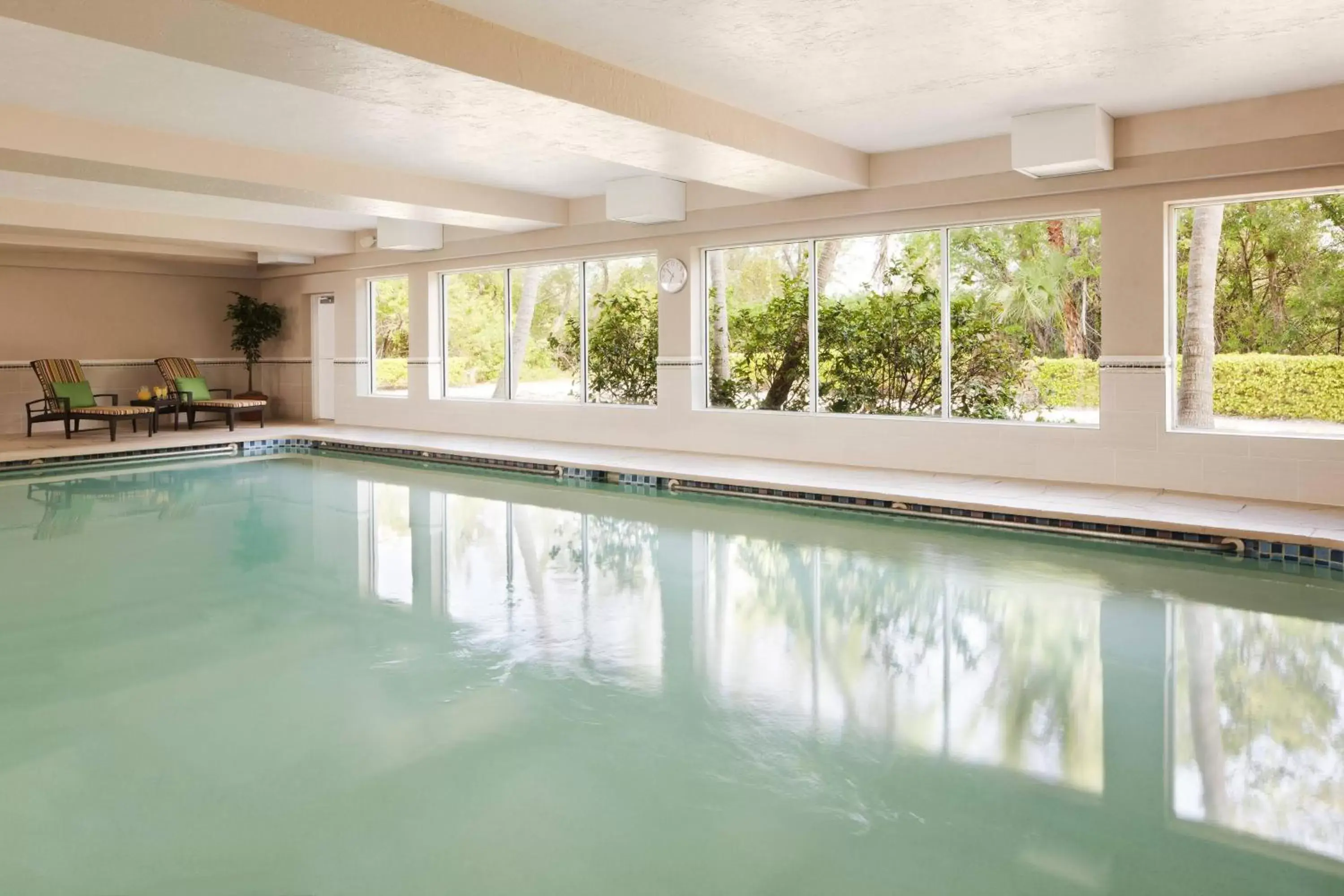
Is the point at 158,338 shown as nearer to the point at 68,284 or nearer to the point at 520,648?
the point at 68,284

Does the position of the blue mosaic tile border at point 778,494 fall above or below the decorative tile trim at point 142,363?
below

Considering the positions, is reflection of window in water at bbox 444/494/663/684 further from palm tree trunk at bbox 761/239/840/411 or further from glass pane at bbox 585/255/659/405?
glass pane at bbox 585/255/659/405

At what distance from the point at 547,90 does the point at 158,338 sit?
11773 millimetres

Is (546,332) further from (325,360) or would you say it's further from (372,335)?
(325,360)

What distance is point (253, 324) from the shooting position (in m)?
15.0

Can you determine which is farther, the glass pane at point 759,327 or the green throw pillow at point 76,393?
the green throw pillow at point 76,393

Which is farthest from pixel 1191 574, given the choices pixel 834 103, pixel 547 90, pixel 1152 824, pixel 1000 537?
pixel 547 90

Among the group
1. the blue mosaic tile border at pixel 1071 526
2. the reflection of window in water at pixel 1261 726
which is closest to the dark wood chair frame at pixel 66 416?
the blue mosaic tile border at pixel 1071 526

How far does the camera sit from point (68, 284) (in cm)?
1383

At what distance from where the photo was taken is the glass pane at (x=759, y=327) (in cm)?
974

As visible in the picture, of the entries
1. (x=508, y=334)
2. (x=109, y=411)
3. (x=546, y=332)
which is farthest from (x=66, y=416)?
(x=546, y=332)

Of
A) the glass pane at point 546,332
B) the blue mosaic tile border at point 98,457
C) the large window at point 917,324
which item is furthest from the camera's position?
the glass pane at point 546,332

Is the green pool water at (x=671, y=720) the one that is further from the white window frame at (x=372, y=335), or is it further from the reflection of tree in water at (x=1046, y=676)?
the white window frame at (x=372, y=335)

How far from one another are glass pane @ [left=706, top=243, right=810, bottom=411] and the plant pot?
26.2 feet
